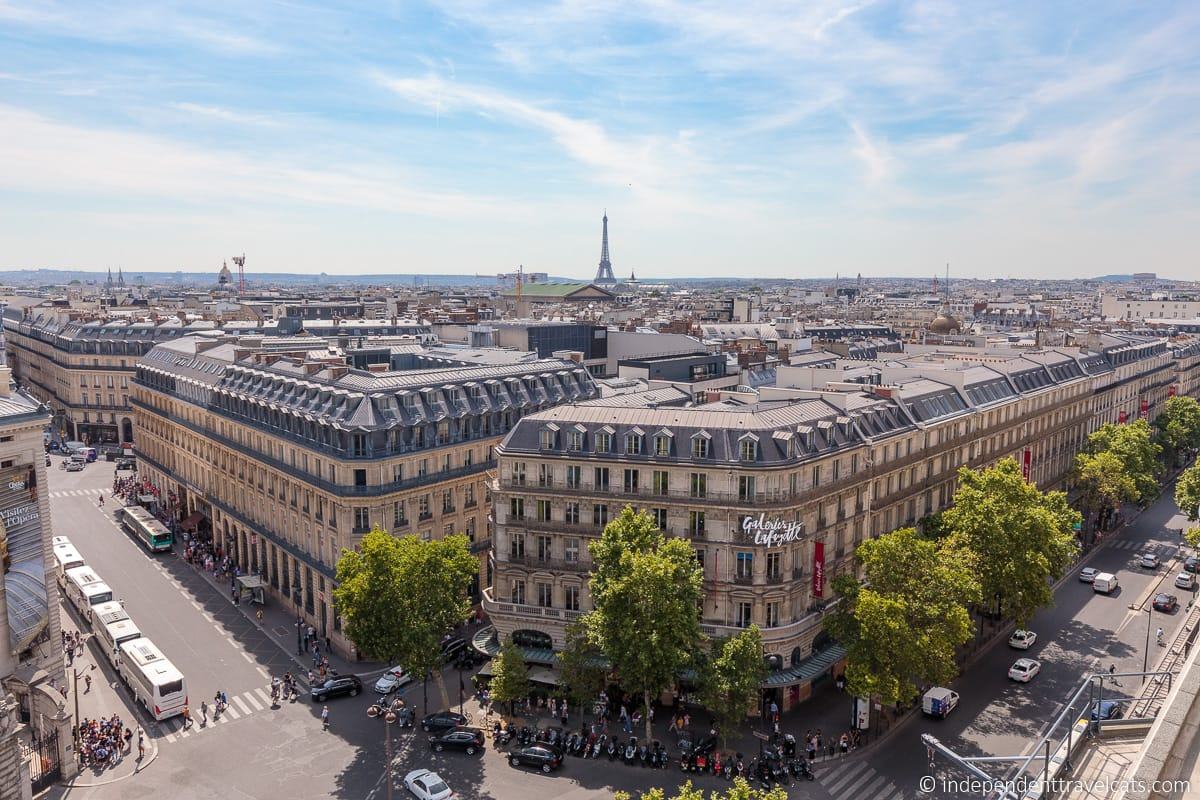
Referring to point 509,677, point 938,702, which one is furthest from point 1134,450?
point 509,677

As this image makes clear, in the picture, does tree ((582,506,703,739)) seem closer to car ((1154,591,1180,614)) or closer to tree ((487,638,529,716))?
tree ((487,638,529,716))

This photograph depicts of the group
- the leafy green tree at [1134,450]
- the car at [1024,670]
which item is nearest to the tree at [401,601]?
the car at [1024,670]

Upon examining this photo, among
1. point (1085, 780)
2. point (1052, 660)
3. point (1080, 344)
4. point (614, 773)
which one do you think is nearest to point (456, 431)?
point (614, 773)

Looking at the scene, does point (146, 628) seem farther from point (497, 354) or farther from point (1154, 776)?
point (1154, 776)

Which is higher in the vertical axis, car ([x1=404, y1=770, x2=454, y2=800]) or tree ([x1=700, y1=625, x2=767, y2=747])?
tree ([x1=700, y1=625, x2=767, y2=747])

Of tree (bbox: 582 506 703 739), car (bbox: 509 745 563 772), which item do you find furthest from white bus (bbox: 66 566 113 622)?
tree (bbox: 582 506 703 739)

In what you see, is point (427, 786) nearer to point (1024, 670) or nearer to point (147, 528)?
point (1024, 670)
